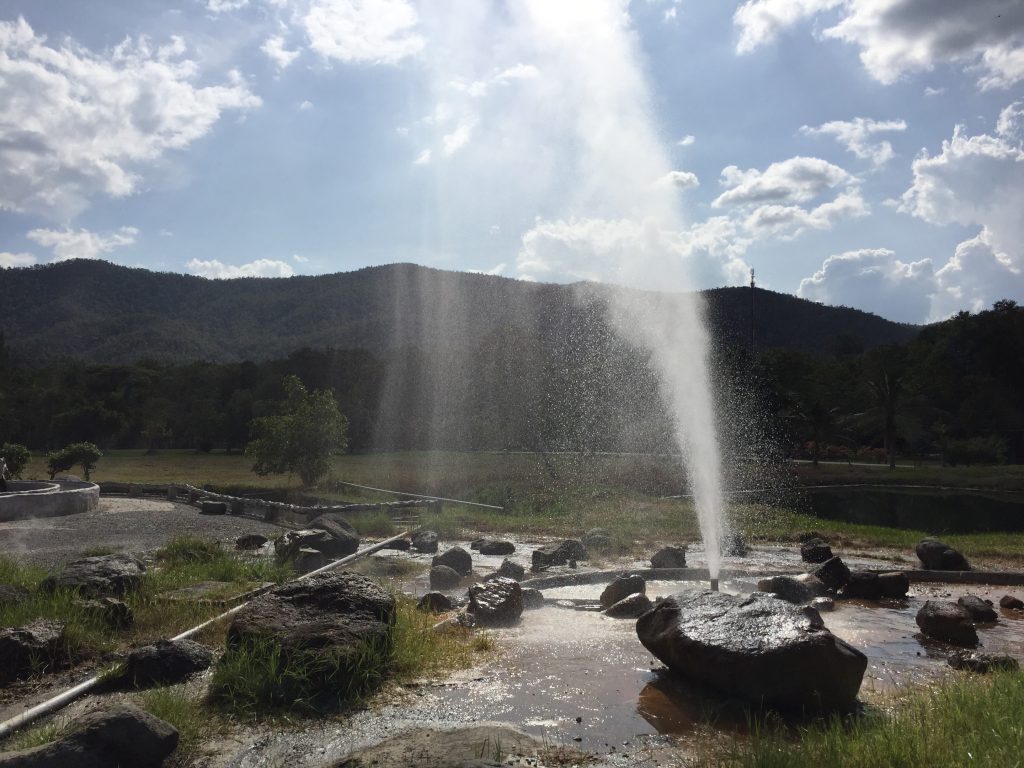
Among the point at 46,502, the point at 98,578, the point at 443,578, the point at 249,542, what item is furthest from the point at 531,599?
the point at 46,502

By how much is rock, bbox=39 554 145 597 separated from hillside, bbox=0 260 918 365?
275ft

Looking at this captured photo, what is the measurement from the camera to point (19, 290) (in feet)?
413

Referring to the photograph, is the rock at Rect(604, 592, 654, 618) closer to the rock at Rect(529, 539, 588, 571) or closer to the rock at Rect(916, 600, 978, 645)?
the rock at Rect(916, 600, 978, 645)

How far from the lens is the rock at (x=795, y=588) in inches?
426

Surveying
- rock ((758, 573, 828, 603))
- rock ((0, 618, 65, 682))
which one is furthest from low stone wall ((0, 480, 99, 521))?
rock ((758, 573, 828, 603))

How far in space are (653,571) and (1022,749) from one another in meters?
8.44

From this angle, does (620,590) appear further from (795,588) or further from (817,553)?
(817,553)

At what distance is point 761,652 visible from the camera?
645cm

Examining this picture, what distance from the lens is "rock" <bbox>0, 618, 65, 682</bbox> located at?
706 centimetres

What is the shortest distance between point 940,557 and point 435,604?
29.7 feet

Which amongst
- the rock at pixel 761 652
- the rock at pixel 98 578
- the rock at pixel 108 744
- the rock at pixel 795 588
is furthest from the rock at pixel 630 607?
the rock at pixel 108 744

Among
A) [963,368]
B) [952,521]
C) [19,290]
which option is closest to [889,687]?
[952,521]

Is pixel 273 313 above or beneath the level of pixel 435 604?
above

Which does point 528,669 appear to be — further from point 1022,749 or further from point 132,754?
point 1022,749
